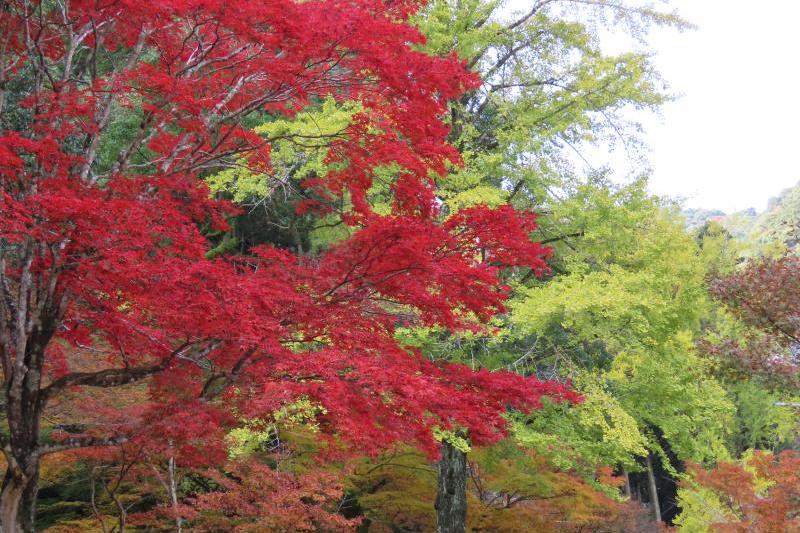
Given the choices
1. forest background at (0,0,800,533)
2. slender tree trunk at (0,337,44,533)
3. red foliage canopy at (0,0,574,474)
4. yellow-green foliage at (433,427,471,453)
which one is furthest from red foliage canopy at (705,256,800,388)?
slender tree trunk at (0,337,44,533)

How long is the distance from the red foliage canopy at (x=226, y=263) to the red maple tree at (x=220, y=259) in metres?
0.02

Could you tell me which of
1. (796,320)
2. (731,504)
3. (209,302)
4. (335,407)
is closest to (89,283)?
(209,302)

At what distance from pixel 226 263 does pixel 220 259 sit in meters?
0.06

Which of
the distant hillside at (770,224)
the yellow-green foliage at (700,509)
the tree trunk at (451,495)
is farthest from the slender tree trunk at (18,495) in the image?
the yellow-green foliage at (700,509)

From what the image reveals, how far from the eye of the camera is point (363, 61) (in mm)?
5281

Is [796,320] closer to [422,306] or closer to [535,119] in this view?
[535,119]

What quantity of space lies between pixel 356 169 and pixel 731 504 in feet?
36.1

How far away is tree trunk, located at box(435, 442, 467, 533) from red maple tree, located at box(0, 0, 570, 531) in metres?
4.09

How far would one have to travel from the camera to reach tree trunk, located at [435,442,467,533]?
9719 mm

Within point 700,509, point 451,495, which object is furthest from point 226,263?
point 700,509

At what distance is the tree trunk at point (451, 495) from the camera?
9.72 m

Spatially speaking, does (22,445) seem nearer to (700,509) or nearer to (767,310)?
(767,310)

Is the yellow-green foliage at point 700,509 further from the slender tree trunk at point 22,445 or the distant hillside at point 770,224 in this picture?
the slender tree trunk at point 22,445

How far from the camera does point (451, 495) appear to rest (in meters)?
9.80
